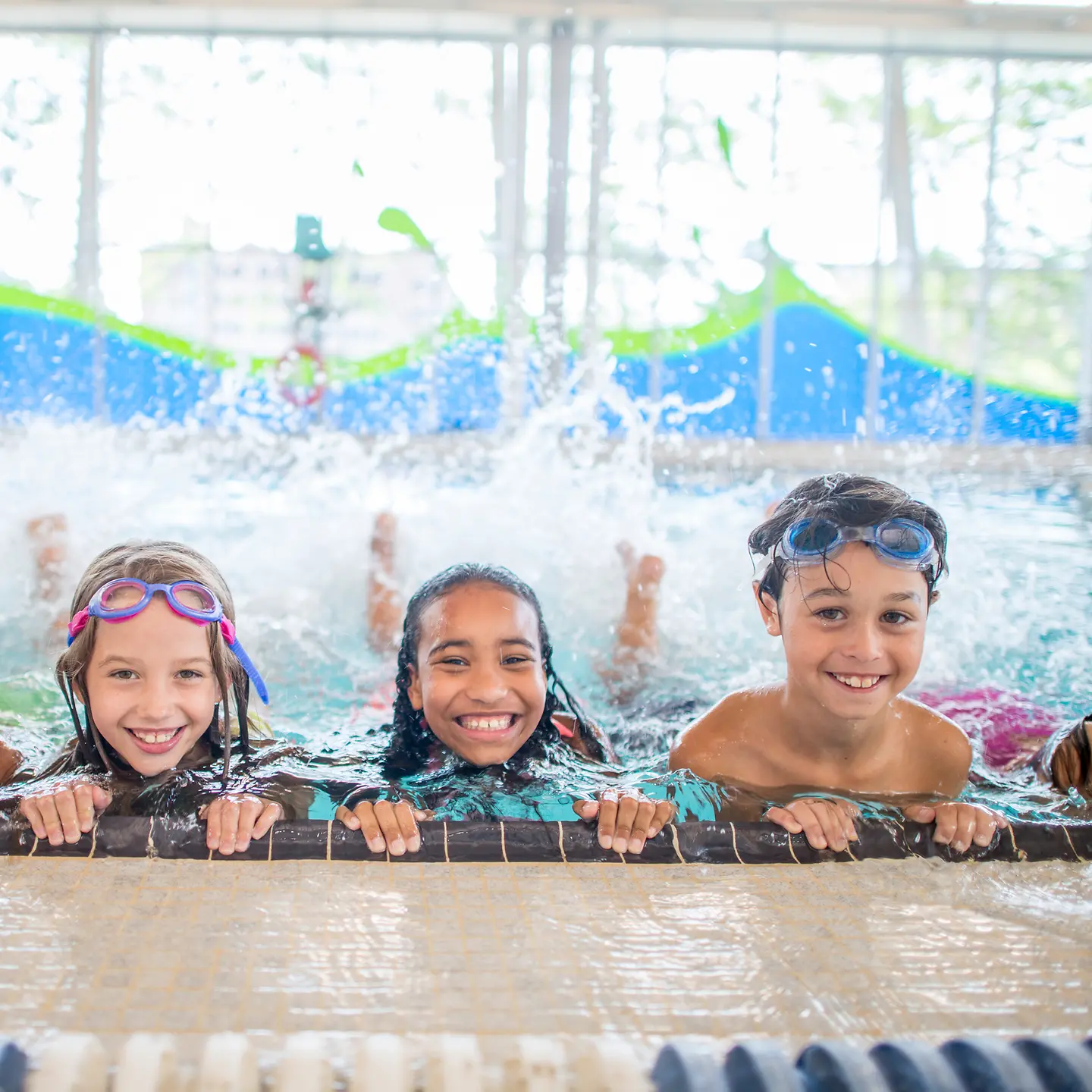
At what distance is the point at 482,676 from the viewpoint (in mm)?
2367

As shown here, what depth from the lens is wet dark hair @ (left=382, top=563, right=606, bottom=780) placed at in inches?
99.7

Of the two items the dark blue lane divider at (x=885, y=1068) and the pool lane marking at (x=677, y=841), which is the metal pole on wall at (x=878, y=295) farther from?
the dark blue lane divider at (x=885, y=1068)

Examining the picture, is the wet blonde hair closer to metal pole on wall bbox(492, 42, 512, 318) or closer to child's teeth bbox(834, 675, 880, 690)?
child's teeth bbox(834, 675, 880, 690)

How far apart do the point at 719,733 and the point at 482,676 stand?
2.14ft

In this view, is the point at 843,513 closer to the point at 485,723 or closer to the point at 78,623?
the point at 485,723

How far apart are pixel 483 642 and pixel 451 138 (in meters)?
7.08

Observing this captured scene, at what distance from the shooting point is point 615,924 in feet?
5.57

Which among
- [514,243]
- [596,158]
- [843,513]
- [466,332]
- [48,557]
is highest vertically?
[596,158]

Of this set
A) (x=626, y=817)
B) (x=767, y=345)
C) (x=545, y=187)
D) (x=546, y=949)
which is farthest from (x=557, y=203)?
(x=546, y=949)

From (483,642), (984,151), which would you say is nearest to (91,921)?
(483,642)

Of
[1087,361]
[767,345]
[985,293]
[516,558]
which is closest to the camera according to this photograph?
[516,558]

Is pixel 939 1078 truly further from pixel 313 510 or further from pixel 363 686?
pixel 313 510

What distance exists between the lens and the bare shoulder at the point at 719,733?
8.49 feet

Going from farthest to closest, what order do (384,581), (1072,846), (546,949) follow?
(384,581) < (1072,846) < (546,949)
